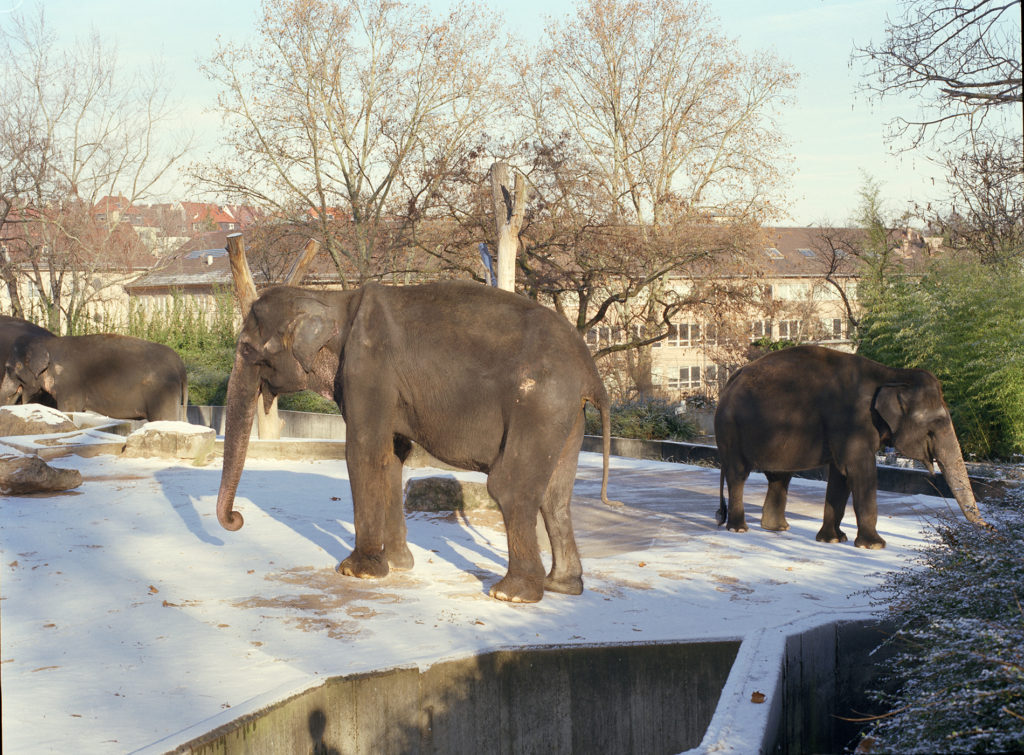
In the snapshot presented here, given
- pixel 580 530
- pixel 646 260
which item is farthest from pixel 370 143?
pixel 580 530

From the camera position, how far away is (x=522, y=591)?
6871 millimetres

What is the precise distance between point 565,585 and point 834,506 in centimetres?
323

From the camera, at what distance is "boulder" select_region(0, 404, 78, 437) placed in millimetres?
13352

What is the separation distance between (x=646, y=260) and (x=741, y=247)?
8.10ft

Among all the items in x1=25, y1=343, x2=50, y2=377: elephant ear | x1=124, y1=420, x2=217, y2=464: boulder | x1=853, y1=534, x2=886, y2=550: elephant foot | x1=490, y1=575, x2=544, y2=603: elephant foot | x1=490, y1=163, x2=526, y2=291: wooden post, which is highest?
x1=490, y1=163, x2=526, y2=291: wooden post

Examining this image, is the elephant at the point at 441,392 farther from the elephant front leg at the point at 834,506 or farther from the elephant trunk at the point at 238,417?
the elephant front leg at the point at 834,506

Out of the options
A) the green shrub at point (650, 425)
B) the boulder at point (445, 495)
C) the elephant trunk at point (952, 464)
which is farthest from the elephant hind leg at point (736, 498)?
the green shrub at point (650, 425)

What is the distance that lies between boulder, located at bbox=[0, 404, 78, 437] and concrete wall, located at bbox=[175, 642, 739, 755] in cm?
963

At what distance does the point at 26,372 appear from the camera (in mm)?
15961

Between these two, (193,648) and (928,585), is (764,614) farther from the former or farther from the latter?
(193,648)

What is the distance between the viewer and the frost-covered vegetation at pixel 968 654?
3.42 metres

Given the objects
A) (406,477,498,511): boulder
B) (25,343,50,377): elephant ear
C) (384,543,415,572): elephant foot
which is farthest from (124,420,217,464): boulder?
(384,543,415,572): elephant foot

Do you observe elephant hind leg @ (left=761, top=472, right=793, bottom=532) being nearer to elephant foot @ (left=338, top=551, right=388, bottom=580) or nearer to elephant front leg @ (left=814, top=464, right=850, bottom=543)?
elephant front leg @ (left=814, top=464, right=850, bottom=543)

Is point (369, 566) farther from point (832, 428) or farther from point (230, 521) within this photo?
point (832, 428)
